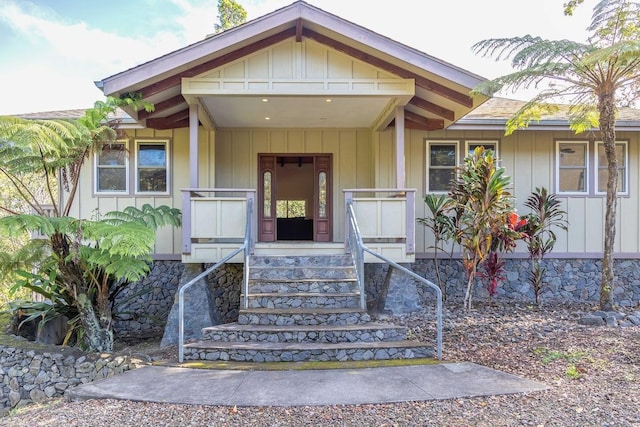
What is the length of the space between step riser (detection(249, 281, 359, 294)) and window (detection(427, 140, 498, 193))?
3744 millimetres

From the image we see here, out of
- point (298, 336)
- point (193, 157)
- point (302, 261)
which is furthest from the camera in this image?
point (193, 157)

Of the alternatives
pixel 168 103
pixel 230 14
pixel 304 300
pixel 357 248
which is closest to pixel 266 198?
pixel 168 103

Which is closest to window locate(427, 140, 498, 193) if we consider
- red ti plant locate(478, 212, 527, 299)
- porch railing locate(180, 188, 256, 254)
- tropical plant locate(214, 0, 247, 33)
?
red ti plant locate(478, 212, 527, 299)

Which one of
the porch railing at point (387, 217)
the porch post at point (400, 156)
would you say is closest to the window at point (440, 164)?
the porch post at point (400, 156)

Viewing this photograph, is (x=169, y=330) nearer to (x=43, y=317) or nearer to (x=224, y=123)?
(x=43, y=317)

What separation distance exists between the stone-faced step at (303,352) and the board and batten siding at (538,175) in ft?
13.8

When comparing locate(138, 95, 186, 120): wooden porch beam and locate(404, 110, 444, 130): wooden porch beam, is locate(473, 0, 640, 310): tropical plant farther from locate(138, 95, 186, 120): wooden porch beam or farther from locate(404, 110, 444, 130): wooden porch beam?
locate(138, 95, 186, 120): wooden porch beam

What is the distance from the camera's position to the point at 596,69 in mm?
6633

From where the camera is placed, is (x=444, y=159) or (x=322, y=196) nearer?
(x=444, y=159)

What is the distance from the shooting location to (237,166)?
9.62 metres

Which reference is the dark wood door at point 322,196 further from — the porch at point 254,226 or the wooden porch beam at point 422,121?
the porch at point 254,226

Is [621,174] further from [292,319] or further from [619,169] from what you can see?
[292,319]

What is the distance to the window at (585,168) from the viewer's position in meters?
9.12

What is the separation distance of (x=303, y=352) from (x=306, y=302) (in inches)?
43.0
